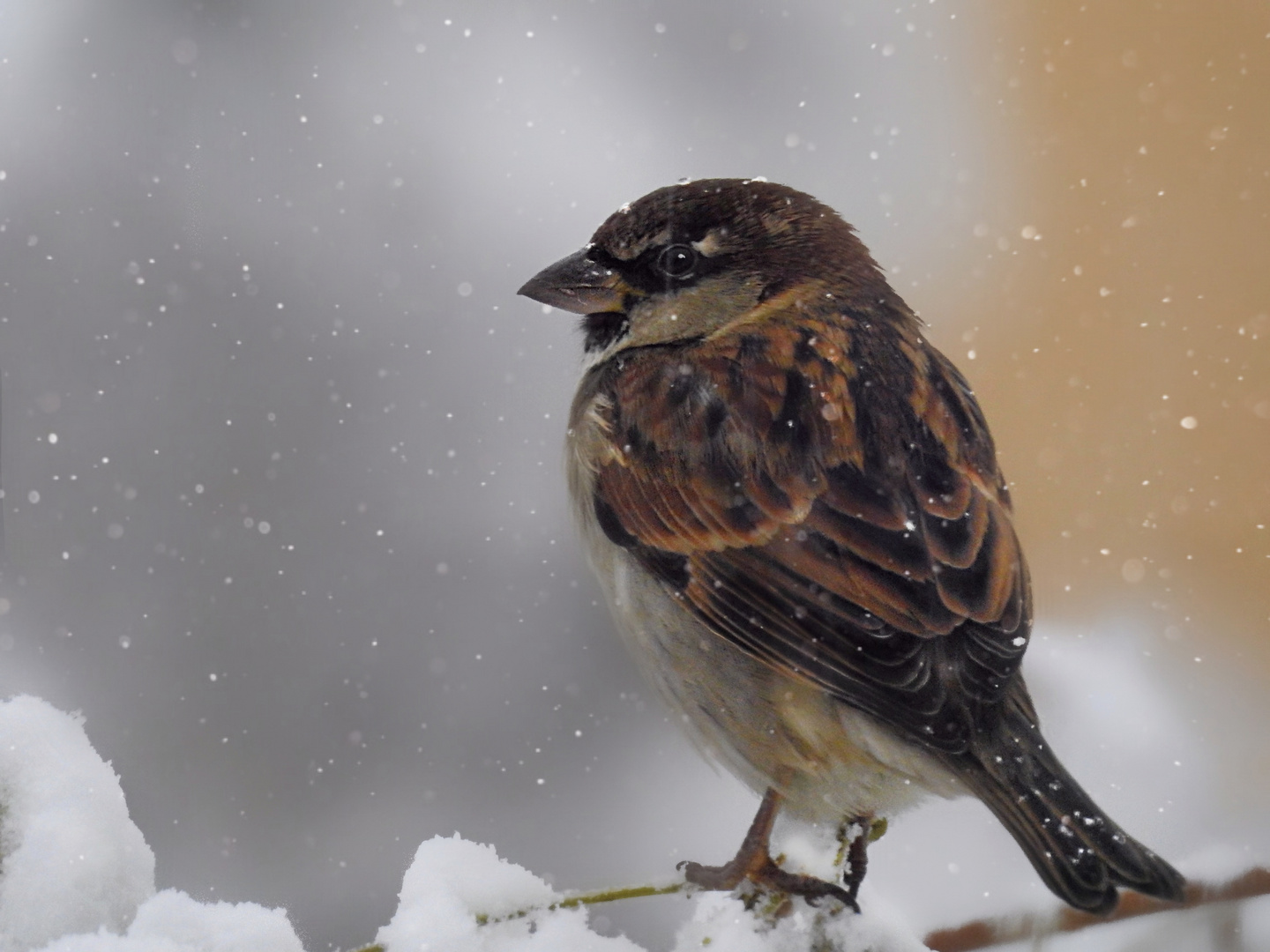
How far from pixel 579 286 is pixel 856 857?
2.07 ft

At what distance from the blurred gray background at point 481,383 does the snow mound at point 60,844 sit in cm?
56

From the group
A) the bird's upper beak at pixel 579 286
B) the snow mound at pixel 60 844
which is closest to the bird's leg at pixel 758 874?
the snow mound at pixel 60 844

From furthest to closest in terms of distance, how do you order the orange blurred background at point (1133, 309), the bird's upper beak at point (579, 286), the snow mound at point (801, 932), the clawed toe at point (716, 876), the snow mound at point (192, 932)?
1. the orange blurred background at point (1133, 309)
2. the bird's upper beak at point (579, 286)
3. the clawed toe at point (716, 876)
4. the snow mound at point (801, 932)
5. the snow mound at point (192, 932)

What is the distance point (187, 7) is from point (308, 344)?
712 millimetres

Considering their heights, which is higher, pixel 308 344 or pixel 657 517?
pixel 308 344

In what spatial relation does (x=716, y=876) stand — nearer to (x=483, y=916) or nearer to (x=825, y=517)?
(x=483, y=916)

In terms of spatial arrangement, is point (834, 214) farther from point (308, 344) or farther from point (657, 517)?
point (308, 344)

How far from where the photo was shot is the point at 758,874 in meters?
1.01

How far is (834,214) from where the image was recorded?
54.3 inches

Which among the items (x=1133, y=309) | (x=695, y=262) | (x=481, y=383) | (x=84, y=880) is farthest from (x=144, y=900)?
(x=1133, y=309)

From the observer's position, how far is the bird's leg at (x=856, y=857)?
986 millimetres

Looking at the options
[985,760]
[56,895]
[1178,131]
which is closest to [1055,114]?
[1178,131]

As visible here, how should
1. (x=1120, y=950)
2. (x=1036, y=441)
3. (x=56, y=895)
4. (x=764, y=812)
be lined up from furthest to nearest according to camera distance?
(x=1036, y=441), (x=764, y=812), (x=1120, y=950), (x=56, y=895)

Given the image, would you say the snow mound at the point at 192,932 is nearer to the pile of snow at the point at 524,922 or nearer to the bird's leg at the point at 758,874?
the pile of snow at the point at 524,922
